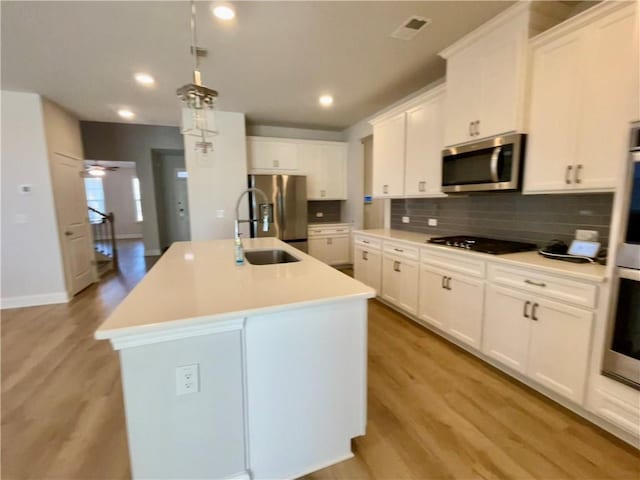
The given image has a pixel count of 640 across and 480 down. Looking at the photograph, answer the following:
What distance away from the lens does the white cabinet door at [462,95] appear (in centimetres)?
242

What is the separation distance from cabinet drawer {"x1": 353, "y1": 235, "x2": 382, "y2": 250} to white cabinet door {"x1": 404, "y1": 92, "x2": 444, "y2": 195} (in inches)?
26.7

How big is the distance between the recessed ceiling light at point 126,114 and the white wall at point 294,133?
1.80 metres

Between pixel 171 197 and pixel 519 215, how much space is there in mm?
7471

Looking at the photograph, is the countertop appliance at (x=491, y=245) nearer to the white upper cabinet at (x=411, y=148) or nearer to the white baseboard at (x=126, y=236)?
the white upper cabinet at (x=411, y=148)

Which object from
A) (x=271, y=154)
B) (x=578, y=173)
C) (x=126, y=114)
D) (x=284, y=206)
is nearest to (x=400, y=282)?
(x=578, y=173)

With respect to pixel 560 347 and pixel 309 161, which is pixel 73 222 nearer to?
pixel 309 161

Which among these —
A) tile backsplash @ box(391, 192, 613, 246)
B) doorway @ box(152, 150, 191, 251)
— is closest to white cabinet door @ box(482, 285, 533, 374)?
tile backsplash @ box(391, 192, 613, 246)

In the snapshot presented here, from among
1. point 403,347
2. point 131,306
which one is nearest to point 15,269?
point 131,306

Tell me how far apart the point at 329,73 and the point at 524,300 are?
2767 millimetres

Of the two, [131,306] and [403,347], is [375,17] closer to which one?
[131,306]

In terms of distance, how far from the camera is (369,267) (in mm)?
3777

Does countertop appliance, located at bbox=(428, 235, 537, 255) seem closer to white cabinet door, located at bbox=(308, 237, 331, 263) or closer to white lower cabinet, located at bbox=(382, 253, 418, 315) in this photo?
white lower cabinet, located at bbox=(382, 253, 418, 315)

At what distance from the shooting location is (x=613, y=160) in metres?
1.67

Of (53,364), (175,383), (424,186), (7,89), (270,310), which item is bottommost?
(53,364)
